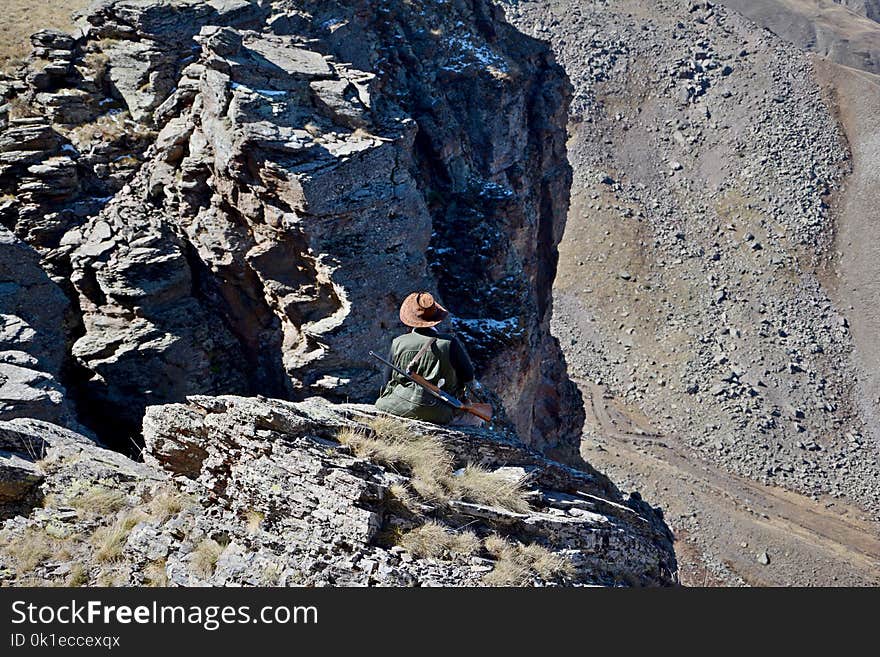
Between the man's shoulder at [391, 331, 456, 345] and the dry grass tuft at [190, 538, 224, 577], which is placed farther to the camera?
the man's shoulder at [391, 331, 456, 345]

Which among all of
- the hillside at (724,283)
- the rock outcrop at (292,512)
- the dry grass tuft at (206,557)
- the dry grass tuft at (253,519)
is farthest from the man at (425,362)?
the hillside at (724,283)

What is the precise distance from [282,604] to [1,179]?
17825mm

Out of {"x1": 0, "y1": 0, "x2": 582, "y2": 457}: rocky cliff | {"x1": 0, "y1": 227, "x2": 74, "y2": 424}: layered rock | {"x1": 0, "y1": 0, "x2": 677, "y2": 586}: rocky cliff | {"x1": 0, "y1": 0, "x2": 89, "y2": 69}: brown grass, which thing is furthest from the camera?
{"x1": 0, "y1": 0, "x2": 89, "y2": 69}: brown grass

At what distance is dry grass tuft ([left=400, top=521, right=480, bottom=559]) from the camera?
9.04 metres

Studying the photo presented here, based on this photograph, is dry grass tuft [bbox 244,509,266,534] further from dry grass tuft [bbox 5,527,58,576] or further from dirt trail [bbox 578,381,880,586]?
dirt trail [bbox 578,381,880,586]

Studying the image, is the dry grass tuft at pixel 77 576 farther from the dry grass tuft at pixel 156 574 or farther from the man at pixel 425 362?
the man at pixel 425 362

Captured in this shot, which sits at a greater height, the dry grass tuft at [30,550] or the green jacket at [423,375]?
the green jacket at [423,375]

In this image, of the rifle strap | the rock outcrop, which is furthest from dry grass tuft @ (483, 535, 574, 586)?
the rifle strap

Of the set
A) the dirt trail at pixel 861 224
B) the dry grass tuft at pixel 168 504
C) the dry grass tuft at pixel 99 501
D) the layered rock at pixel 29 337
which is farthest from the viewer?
the dirt trail at pixel 861 224

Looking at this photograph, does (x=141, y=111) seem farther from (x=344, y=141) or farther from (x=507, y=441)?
(x=507, y=441)

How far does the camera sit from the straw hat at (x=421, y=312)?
11.2 m

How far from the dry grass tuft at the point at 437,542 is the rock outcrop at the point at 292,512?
18 millimetres

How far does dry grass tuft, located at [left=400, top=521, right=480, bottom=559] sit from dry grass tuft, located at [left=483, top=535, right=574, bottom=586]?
1.11ft

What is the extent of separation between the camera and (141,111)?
24594 millimetres
